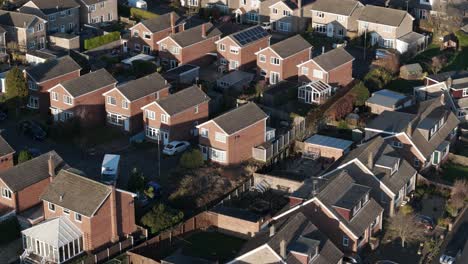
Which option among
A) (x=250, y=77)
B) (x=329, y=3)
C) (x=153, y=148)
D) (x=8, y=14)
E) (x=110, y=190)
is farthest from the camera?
(x=329, y=3)

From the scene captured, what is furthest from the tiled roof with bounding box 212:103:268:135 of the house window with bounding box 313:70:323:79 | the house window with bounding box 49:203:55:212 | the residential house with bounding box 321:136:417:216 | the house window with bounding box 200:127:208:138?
the house window with bounding box 49:203:55:212

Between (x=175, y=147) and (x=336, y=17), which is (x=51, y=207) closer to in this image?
(x=175, y=147)

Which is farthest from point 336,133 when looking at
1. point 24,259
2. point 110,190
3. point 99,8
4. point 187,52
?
point 99,8

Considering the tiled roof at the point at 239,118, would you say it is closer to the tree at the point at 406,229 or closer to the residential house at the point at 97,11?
the tree at the point at 406,229

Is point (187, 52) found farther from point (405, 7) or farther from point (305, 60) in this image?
point (405, 7)

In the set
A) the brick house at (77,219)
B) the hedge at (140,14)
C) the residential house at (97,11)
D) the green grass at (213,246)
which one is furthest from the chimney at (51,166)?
the hedge at (140,14)

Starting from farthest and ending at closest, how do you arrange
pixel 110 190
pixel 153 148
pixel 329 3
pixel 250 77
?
pixel 329 3 < pixel 250 77 < pixel 153 148 < pixel 110 190

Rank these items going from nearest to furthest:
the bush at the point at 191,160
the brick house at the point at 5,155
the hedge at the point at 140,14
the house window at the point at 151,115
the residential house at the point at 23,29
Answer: the brick house at the point at 5,155 < the bush at the point at 191,160 < the house window at the point at 151,115 < the residential house at the point at 23,29 < the hedge at the point at 140,14
